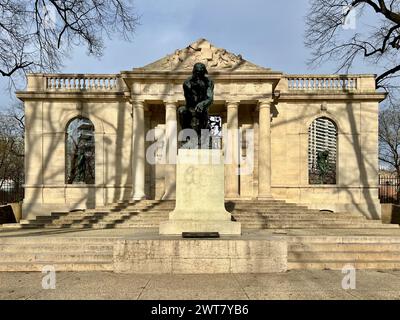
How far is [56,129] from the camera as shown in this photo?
83.8ft

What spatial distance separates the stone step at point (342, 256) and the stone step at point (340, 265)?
0.16 meters

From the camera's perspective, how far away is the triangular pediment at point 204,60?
72.5ft

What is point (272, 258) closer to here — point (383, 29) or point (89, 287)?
point (89, 287)

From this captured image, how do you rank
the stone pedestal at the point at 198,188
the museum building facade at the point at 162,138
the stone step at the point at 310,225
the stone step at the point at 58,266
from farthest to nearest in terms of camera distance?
1. the museum building facade at the point at 162,138
2. the stone step at the point at 310,225
3. the stone pedestal at the point at 198,188
4. the stone step at the point at 58,266

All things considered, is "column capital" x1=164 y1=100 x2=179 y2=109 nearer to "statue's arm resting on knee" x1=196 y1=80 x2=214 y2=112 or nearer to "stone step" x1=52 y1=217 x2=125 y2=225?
"stone step" x1=52 y1=217 x2=125 y2=225

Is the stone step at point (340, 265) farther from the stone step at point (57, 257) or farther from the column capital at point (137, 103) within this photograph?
the column capital at point (137, 103)

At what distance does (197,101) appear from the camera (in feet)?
34.7

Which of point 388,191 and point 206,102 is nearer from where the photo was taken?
point 206,102

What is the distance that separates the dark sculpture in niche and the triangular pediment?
460 inches

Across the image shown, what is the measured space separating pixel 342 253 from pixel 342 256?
0.34 ft

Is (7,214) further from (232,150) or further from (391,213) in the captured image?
(391,213)

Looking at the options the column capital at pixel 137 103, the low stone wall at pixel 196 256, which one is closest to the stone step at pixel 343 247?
the low stone wall at pixel 196 256
